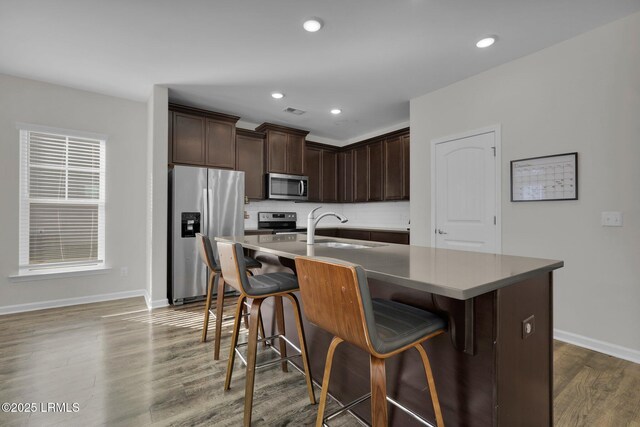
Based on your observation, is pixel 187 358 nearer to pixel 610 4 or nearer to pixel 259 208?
pixel 259 208

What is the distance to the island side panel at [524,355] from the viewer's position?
3.76 feet

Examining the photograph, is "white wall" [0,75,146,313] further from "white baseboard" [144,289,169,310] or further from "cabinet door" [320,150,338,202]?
"cabinet door" [320,150,338,202]

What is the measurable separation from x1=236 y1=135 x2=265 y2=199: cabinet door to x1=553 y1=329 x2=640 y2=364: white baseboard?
403 cm

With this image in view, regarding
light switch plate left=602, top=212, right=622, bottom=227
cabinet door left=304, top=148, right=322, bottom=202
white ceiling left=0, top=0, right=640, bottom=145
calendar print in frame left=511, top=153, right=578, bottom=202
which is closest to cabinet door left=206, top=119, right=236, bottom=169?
white ceiling left=0, top=0, right=640, bottom=145

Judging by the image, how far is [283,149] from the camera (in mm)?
5035

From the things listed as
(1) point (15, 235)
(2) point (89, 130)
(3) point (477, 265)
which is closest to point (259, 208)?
(2) point (89, 130)

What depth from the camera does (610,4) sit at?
2184 millimetres

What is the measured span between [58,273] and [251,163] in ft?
9.02

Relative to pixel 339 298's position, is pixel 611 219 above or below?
above

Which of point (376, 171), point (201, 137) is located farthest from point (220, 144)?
point (376, 171)

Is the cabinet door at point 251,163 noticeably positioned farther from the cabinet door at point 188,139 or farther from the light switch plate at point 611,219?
the light switch plate at point 611,219

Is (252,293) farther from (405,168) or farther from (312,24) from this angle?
→ (405,168)

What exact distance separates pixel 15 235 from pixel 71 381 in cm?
237

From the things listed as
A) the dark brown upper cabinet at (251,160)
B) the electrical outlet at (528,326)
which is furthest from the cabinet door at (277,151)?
the electrical outlet at (528,326)
